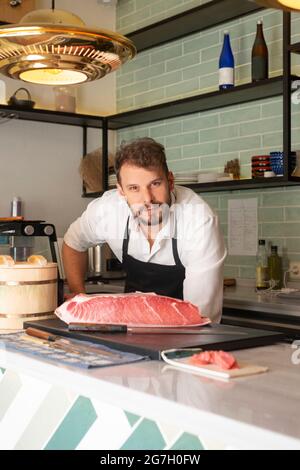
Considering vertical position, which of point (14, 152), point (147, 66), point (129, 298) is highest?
point (147, 66)

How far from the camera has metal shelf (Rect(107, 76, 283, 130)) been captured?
13.0 ft

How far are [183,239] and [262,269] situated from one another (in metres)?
1.31

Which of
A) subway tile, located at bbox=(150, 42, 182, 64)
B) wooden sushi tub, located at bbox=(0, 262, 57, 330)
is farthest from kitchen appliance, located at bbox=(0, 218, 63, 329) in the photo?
subway tile, located at bbox=(150, 42, 182, 64)

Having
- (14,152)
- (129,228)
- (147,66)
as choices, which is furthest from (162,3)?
(129,228)

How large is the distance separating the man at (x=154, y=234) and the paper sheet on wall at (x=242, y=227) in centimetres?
125

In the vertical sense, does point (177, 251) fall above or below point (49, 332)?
above

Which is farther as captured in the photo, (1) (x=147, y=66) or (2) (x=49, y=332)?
(1) (x=147, y=66)

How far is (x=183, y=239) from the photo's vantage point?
113 inches

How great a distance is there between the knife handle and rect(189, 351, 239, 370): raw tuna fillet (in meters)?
0.48

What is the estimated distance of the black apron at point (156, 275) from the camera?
306 cm

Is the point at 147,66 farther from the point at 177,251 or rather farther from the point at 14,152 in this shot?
the point at 177,251

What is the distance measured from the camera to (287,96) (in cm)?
369

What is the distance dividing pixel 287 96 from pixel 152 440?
2707 millimetres
